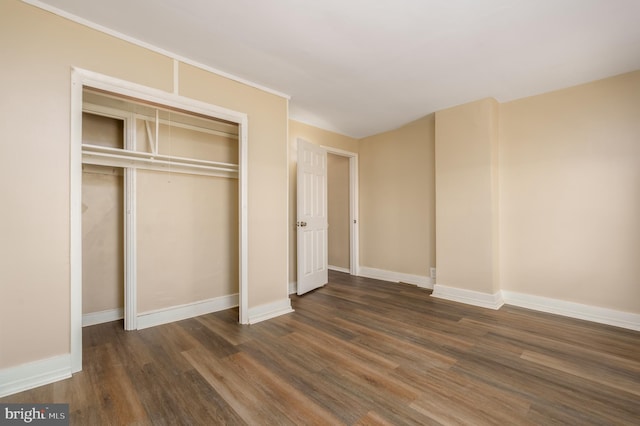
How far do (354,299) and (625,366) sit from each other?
248 cm

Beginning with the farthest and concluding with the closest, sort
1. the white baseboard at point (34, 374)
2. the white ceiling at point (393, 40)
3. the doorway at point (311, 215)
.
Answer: the doorway at point (311, 215)
the white ceiling at point (393, 40)
the white baseboard at point (34, 374)

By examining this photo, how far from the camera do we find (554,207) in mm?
3217

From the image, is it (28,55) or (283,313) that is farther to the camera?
(283,313)

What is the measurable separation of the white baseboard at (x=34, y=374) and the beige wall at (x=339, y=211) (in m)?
4.20

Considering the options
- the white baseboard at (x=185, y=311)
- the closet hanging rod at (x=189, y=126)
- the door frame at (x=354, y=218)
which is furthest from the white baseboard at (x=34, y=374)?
the door frame at (x=354, y=218)

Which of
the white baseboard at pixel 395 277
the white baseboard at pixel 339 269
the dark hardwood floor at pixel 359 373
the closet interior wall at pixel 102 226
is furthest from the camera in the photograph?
the white baseboard at pixel 339 269

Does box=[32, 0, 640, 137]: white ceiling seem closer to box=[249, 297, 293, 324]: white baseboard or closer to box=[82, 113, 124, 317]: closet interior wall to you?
box=[82, 113, 124, 317]: closet interior wall

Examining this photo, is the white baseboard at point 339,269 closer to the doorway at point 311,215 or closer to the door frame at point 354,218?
the door frame at point 354,218

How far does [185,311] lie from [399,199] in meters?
3.53

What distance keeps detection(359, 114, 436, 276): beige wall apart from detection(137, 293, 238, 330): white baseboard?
8.69ft

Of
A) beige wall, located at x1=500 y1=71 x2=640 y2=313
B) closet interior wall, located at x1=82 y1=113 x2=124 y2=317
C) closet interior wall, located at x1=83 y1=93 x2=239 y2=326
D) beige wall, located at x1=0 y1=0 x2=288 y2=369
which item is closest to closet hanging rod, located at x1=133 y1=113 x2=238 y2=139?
closet interior wall, located at x1=83 y1=93 x2=239 y2=326

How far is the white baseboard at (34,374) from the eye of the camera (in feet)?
5.84

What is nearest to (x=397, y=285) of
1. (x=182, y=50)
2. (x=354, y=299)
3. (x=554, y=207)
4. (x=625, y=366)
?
(x=354, y=299)

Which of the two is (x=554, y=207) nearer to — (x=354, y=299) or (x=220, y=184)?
(x=354, y=299)
